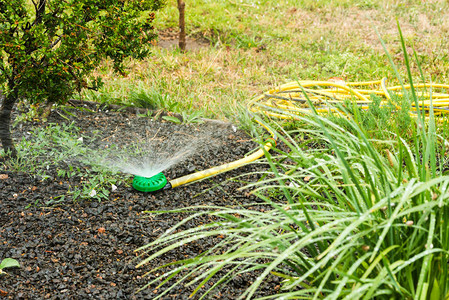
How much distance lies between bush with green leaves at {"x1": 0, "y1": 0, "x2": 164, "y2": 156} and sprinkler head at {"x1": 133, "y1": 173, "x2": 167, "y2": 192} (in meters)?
0.66

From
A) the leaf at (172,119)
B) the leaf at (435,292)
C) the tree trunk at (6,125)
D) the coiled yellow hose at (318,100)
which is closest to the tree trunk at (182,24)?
the coiled yellow hose at (318,100)

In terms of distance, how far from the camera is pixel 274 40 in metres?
6.05

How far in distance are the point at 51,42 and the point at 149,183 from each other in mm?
988

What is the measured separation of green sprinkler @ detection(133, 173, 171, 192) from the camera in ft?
8.89

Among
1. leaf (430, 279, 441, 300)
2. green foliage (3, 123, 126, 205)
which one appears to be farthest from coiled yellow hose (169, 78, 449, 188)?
leaf (430, 279, 441, 300)

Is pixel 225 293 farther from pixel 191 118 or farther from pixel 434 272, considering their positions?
pixel 191 118

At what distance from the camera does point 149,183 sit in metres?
2.72

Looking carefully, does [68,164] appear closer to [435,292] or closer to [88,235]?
[88,235]

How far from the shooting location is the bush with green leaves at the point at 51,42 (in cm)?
234

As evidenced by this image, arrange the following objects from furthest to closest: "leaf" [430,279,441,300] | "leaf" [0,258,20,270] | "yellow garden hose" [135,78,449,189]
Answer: "yellow garden hose" [135,78,449,189] < "leaf" [0,258,20,270] < "leaf" [430,279,441,300]

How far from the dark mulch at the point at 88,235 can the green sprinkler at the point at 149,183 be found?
0.04m

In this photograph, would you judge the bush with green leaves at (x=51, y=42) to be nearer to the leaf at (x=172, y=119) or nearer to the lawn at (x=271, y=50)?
the leaf at (x=172, y=119)

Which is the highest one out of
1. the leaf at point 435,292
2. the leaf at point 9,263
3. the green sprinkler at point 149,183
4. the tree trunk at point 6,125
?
the leaf at point 435,292

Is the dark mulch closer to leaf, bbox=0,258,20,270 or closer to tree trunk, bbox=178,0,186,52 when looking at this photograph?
leaf, bbox=0,258,20,270
